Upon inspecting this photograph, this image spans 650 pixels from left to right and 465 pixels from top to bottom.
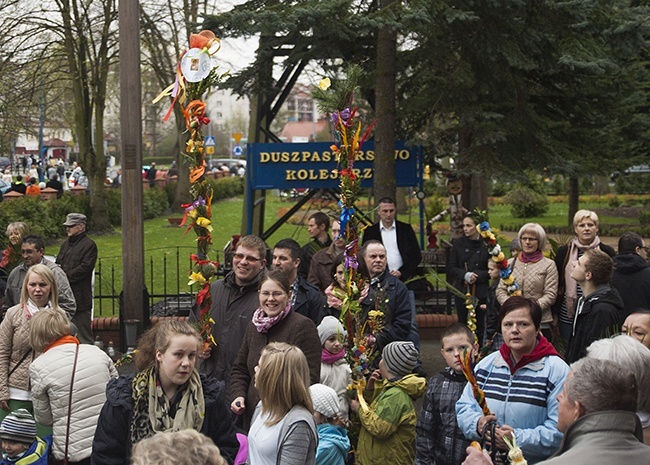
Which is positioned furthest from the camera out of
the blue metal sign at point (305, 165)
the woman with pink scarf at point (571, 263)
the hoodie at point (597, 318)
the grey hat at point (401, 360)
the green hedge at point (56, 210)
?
the green hedge at point (56, 210)

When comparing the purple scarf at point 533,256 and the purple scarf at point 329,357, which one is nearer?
the purple scarf at point 329,357

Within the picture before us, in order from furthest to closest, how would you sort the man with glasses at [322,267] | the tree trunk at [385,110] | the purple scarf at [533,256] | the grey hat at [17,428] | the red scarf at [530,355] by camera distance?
the tree trunk at [385,110] < the man with glasses at [322,267] < the purple scarf at [533,256] < the grey hat at [17,428] < the red scarf at [530,355]

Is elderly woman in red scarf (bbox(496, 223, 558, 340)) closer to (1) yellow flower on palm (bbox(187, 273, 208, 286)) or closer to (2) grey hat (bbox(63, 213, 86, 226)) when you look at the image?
(1) yellow flower on palm (bbox(187, 273, 208, 286))

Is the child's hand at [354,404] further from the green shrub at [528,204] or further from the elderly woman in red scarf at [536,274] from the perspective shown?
the green shrub at [528,204]

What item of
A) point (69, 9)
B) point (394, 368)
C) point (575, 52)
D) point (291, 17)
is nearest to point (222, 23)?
point (291, 17)

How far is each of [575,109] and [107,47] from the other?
15.0m

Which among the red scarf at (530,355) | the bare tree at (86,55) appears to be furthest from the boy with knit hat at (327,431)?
the bare tree at (86,55)

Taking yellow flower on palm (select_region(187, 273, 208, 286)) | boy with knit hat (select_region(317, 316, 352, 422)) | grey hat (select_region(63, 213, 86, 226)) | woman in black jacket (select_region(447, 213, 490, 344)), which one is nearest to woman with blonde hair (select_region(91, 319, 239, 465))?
boy with knit hat (select_region(317, 316, 352, 422))

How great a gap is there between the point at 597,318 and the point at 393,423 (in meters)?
1.84

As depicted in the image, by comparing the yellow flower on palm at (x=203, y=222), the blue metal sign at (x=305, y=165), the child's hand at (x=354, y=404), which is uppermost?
the blue metal sign at (x=305, y=165)

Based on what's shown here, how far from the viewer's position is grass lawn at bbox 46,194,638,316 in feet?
53.6

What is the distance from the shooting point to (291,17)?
432 inches

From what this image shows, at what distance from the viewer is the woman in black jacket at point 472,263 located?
1046 cm

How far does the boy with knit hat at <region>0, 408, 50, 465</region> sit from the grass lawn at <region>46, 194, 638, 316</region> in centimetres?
643
